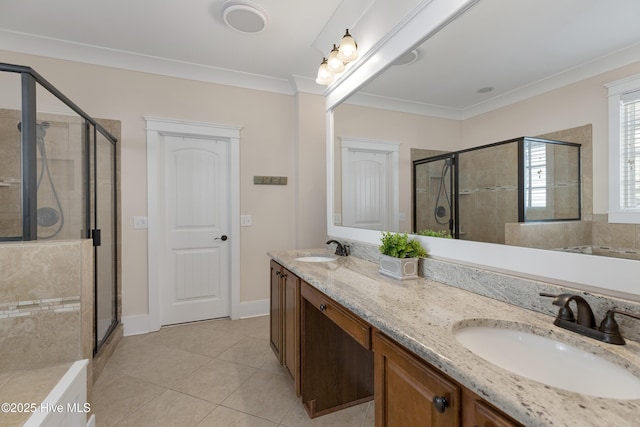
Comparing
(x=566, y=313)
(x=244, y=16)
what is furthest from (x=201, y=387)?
(x=244, y=16)

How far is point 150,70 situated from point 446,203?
299 centimetres

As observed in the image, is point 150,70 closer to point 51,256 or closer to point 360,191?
point 51,256

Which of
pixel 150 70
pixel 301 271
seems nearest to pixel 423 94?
pixel 301 271

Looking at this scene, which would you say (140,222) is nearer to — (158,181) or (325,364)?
(158,181)

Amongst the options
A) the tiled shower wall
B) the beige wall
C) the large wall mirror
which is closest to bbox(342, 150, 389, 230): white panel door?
the large wall mirror

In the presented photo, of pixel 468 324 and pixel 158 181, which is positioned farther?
pixel 158 181

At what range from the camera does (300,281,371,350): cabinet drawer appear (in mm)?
1094

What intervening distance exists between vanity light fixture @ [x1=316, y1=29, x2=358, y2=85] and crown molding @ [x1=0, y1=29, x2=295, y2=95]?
1.15 m

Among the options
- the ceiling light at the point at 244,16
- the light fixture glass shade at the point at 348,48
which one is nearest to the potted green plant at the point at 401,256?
the light fixture glass shade at the point at 348,48

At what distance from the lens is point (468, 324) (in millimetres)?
943

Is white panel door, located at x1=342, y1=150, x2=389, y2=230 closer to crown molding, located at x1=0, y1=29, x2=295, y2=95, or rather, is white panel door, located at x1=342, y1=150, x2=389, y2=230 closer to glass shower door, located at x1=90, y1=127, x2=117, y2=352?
crown molding, located at x1=0, y1=29, x2=295, y2=95

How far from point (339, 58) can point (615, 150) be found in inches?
67.1

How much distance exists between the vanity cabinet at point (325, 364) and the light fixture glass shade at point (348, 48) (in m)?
1.56

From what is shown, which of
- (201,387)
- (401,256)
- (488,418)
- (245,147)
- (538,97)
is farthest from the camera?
(245,147)
